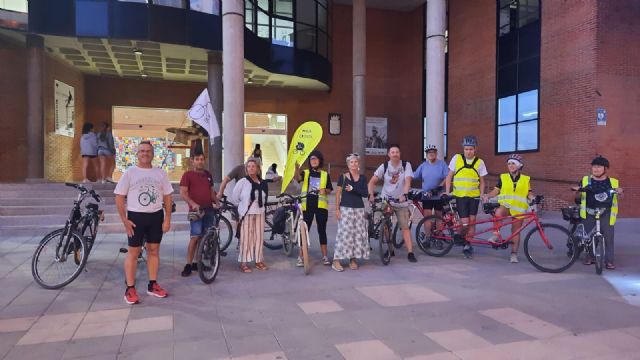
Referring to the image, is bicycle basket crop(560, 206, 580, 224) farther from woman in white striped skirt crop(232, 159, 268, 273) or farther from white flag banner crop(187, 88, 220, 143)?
white flag banner crop(187, 88, 220, 143)

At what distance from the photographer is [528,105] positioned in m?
15.5

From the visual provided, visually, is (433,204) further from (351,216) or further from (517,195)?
(351,216)

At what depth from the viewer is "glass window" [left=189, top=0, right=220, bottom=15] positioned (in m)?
13.9

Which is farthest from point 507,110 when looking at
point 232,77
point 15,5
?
point 15,5

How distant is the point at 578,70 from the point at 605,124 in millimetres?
1782

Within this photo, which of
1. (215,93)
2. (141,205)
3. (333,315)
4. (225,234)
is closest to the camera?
(333,315)

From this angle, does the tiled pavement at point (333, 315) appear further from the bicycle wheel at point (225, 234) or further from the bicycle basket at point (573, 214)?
the bicycle wheel at point (225, 234)

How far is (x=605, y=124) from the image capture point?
499 inches

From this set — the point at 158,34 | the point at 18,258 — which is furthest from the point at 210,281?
the point at 158,34

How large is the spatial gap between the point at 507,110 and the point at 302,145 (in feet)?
37.3

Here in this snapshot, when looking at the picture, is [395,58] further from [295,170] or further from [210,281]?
[210,281]

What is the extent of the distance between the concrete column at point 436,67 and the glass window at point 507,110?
4.19 m

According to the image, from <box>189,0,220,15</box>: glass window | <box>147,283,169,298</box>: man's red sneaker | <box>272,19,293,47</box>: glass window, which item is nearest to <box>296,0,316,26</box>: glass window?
<box>272,19,293,47</box>: glass window

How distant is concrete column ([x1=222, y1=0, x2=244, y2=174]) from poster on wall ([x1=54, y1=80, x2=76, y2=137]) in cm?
745
